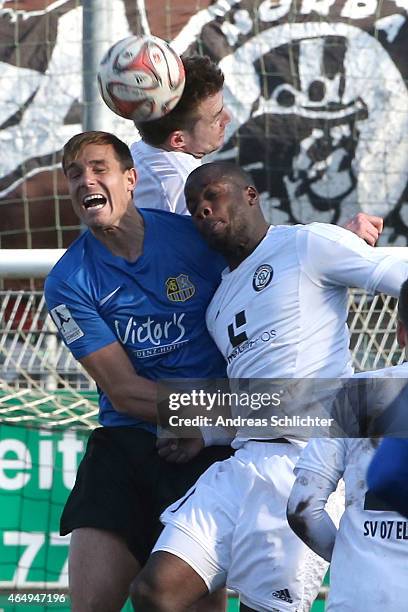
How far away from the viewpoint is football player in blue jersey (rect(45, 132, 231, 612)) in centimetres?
445

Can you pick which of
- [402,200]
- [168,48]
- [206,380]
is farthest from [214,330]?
[402,200]

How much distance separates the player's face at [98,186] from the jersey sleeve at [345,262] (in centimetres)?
69

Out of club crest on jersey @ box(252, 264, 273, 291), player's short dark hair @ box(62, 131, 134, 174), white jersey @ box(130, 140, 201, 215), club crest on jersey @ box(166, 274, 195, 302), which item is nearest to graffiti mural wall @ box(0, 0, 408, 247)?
white jersey @ box(130, 140, 201, 215)

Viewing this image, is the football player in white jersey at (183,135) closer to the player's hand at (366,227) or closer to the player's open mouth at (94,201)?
the player's open mouth at (94,201)

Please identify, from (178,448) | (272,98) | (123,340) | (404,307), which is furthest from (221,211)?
(272,98)

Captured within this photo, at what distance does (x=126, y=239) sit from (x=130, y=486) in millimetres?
871

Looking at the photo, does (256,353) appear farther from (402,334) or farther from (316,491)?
(402,334)

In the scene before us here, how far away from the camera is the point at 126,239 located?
4.59 metres

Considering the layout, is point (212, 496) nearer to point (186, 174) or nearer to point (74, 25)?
point (186, 174)

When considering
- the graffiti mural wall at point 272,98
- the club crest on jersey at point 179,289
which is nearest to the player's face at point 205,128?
the club crest on jersey at point 179,289

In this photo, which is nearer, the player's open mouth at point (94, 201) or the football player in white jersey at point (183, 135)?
the player's open mouth at point (94, 201)

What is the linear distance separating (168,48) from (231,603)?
94.9 inches

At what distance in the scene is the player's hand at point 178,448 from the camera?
449 cm

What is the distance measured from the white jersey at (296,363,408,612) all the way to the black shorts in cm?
A: 113
